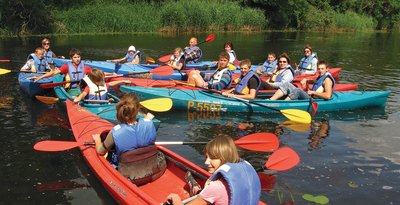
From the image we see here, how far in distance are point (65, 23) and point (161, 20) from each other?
675 centimetres

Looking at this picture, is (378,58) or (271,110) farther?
(378,58)

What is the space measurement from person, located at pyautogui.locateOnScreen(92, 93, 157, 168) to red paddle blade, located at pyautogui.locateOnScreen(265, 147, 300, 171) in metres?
1.51

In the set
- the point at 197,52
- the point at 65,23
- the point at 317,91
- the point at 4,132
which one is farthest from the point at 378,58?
the point at 65,23

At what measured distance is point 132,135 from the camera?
4.50 m

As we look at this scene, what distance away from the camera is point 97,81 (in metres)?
7.30

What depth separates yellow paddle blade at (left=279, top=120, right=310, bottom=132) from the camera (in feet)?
27.0

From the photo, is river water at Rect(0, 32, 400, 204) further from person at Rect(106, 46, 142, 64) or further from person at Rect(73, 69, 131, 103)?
person at Rect(106, 46, 142, 64)

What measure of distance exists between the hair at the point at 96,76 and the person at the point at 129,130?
276cm

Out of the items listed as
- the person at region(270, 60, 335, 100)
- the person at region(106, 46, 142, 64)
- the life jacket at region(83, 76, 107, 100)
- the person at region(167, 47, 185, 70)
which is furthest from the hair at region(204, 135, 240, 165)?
the person at region(106, 46, 142, 64)

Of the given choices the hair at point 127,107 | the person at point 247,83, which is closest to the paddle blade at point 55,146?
the hair at point 127,107

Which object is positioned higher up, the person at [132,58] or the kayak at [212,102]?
the person at [132,58]

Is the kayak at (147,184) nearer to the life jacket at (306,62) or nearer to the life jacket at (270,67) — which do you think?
the life jacket at (270,67)

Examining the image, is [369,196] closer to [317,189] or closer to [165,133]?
[317,189]

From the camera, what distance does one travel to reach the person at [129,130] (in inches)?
172
